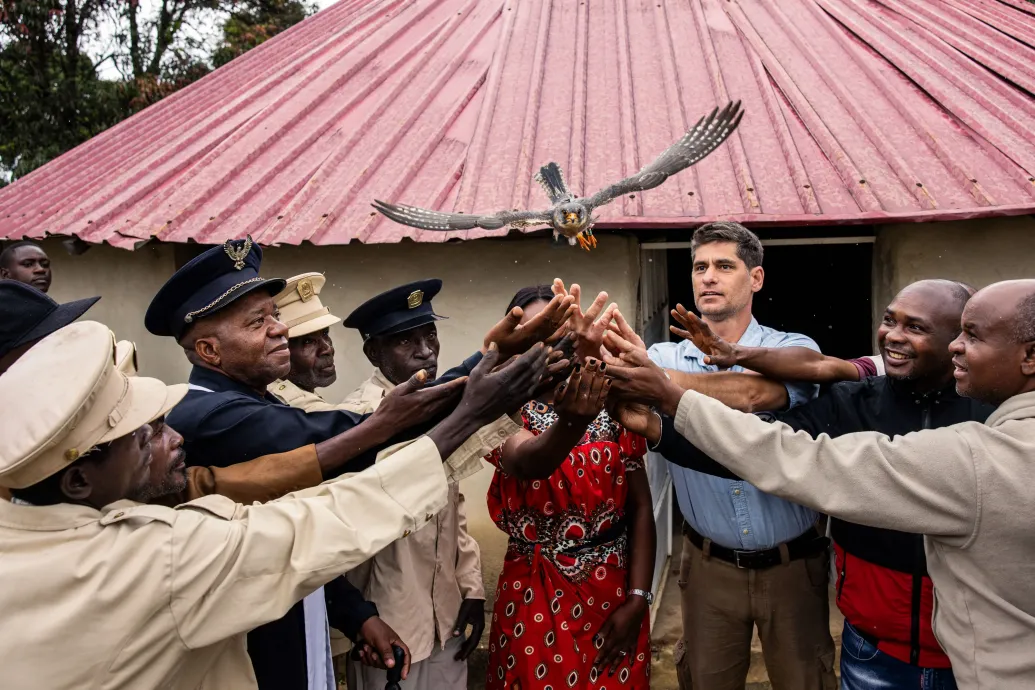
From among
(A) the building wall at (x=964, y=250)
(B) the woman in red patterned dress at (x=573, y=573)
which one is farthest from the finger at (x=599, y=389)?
(A) the building wall at (x=964, y=250)

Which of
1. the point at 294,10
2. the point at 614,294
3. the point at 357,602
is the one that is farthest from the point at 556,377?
the point at 294,10

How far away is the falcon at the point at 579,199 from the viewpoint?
354 centimetres

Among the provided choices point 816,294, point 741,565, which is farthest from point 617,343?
point 816,294

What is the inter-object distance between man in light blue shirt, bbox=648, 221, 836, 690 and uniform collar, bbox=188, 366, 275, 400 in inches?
63.9

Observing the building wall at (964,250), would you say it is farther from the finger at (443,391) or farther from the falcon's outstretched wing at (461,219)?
the finger at (443,391)

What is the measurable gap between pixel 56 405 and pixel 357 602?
1562 millimetres

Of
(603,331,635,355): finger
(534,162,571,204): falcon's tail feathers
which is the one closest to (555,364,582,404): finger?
(603,331,635,355): finger

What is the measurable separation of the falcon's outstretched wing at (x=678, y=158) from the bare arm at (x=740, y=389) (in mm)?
1153

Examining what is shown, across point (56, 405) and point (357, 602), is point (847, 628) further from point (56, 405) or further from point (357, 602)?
point (56, 405)

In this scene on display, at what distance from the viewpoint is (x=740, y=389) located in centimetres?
264

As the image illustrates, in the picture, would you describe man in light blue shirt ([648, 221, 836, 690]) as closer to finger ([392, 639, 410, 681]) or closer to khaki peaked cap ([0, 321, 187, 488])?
finger ([392, 639, 410, 681])

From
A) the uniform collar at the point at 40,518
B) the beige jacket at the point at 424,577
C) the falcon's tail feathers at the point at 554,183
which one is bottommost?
the beige jacket at the point at 424,577

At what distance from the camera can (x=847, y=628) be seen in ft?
8.99

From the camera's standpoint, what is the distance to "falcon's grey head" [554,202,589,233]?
353 cm
